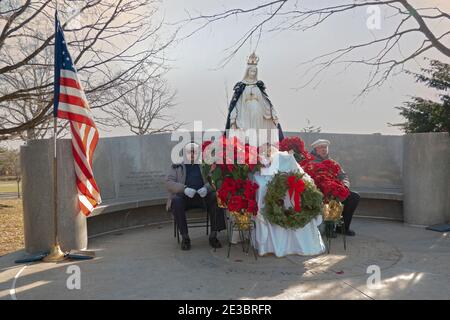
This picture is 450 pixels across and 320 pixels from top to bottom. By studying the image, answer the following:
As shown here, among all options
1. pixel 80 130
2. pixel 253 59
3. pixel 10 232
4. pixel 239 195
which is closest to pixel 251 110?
pixel 253 59

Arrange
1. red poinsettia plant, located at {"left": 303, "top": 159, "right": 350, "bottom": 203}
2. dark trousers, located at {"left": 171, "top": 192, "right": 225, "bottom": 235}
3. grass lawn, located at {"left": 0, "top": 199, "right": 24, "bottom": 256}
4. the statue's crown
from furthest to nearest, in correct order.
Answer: grass lawn, located at {"left": 0, "top": 199, "right": 24, "bottom": 256} < the statue's crown < dark trousers, located at {"left": 171, "top": 192, "right": 225, "bottom": 235} < red poinsettia plant, located at {"left": 303, "top": 159, "right": 350, "bottom": 203}

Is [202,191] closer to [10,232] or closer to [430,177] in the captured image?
[430,177]

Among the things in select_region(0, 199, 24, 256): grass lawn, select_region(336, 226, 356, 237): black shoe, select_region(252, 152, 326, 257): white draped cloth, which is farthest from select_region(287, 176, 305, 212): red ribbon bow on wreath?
select_region(0, 199, 24, 256): grass lawn

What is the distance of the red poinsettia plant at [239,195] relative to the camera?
5180 millimetres

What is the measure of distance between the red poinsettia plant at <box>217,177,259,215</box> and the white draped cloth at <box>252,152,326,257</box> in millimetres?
184

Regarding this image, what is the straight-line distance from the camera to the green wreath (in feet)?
17.1

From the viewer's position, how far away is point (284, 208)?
17.3 feet

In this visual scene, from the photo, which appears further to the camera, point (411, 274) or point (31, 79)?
point (31, 79)

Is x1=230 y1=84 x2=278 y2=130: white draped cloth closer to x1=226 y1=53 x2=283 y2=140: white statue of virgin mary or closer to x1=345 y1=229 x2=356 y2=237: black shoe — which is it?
x1=226 y1=53 x2=283 y2=140: white statue of virgin mary

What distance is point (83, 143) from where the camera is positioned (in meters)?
5.72

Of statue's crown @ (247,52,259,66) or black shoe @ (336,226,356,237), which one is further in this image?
statue's crown @ (247,52,259,66)

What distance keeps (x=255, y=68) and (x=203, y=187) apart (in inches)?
105
